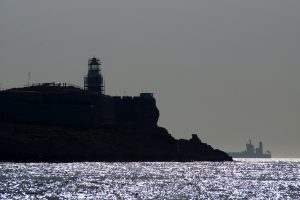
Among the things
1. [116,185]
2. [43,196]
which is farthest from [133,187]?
[43,196]

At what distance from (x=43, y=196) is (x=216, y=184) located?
44877 mm

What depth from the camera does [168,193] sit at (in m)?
124

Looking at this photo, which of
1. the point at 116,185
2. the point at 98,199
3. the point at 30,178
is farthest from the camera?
the point at 30,178

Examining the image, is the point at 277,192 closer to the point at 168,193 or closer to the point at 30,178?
the point at 168,193

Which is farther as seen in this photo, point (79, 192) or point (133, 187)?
point (133, 187)

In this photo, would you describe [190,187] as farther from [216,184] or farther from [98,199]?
[98,199]

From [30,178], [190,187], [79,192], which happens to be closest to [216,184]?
[190,187]

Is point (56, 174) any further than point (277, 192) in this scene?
Yes

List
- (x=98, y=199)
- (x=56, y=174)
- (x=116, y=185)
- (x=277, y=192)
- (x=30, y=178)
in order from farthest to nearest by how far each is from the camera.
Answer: (x=56, y=174) < (x=30, y=178) < (x=116, y=185) < (x=277, y=192) < (x=98, y=199)

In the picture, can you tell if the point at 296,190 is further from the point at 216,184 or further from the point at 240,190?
the point at 216,184

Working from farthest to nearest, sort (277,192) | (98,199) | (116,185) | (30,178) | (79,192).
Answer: (30,178) < (116,185) < (277,192) < (79,192) < (98,199)

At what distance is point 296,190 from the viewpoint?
138 m

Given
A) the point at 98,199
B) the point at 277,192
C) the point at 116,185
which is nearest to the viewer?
the point at 98,199

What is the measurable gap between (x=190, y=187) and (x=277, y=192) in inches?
499
